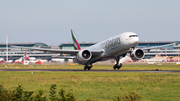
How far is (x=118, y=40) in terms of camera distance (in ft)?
155

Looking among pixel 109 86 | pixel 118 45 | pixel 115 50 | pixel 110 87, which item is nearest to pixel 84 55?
pixel 115 50

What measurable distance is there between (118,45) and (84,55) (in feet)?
22.6

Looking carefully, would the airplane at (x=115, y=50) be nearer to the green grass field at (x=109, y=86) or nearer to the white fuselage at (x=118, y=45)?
the white fuselage at (x=118, y=45)

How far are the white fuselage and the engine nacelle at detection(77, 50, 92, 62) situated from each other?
8.87ft

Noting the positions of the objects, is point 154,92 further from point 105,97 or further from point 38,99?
point 38,99

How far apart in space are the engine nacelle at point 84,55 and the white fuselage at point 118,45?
270 cm

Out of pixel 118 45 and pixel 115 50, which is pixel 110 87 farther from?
pixel 115 50

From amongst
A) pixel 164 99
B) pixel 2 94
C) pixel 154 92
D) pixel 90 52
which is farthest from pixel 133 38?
pixel 2 94

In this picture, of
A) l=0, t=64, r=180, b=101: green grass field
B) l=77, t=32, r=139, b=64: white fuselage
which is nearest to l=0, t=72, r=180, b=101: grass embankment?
l=0, t=64, r=180, b=101: green grass field

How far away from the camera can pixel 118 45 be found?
4697 cm

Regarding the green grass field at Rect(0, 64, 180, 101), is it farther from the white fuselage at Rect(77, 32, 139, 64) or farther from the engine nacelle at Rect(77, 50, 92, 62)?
the engine nacelle at Rect(77, 50, 92, 62)

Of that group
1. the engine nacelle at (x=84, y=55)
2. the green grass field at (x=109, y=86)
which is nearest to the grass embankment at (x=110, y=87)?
the green grass field at (x=109, y=86)

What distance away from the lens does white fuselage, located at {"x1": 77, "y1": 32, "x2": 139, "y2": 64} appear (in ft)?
149

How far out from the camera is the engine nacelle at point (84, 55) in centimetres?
4909
